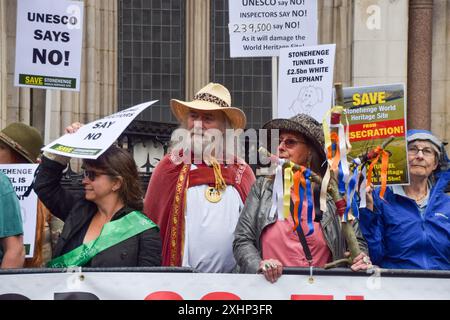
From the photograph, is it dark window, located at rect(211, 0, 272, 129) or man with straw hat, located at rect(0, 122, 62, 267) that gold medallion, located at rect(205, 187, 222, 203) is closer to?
man with straw hat, located at rect(0, 122, 62, 267)

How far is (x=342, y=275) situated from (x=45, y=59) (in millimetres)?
5331

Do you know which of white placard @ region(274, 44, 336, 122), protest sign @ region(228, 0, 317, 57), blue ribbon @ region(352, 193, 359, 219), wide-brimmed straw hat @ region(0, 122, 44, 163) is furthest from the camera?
protest sign @ region(228, 0, 317, 57)

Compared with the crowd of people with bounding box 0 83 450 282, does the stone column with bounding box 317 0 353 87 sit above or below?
above

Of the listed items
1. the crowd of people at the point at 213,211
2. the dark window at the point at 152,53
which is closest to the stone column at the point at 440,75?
the dark window at the point at 152,53

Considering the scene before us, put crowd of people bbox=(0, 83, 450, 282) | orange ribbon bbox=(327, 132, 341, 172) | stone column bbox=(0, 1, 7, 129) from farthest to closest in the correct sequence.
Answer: stone column bbox=(0, 1, 7, 129) < crowd of people bbox=(0, 83, 450, 282) < orange ribbon bbox=(327, 132, 341, 172)

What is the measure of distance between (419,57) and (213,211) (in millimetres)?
9094

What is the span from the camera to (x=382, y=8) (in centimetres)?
1567

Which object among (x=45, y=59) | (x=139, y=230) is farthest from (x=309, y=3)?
(x=139, y=230)

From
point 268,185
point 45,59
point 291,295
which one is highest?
point 45,59

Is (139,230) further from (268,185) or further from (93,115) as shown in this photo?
(93,115)

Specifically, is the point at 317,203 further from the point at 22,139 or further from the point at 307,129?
the point at 22,139

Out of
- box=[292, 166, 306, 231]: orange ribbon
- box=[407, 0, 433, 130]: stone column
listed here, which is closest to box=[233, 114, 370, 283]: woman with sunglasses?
box=[292, 166, 306, 231]: orange ribbon

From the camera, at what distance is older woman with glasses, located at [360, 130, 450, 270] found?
23.5 ft

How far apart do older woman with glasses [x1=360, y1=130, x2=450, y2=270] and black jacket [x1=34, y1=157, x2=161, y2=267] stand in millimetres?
1267
